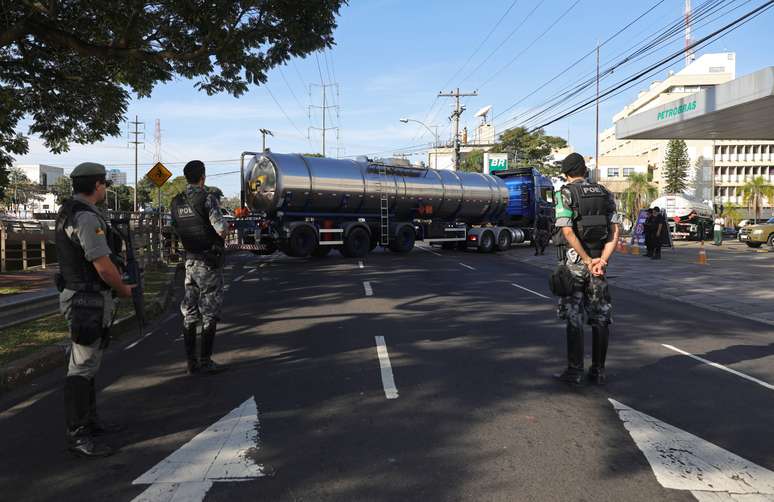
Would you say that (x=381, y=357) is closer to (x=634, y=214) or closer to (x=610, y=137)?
(x=634, y=214)

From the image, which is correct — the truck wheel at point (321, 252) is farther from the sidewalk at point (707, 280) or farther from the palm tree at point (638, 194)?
the palm tree at point (638, 194)

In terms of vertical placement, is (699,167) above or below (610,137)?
below

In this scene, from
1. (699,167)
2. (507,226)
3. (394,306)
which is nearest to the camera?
(394,306)

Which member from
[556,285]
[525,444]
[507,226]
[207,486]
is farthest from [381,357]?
[507,226]

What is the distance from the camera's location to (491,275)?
1529cm

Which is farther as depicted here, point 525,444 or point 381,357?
point 381,357

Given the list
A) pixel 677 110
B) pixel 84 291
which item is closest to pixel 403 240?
pixel 677 110

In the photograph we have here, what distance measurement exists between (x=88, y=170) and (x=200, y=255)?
177cm

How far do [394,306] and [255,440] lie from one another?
5.93 m

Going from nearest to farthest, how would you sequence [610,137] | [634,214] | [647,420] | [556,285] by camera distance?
1. [647,420]
2. [556,285]
3. [634,214]
4. [610,137]

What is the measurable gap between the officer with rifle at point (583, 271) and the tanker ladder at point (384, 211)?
16130 mm

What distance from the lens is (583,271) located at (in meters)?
5.27

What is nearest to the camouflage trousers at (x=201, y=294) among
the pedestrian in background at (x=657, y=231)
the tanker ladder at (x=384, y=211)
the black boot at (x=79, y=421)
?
the black boot at (x=79, y=421)

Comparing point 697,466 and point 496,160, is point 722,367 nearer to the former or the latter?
point 697,466
